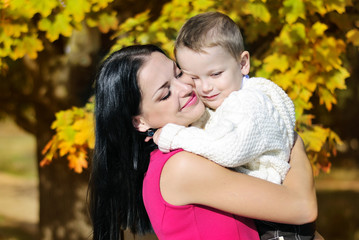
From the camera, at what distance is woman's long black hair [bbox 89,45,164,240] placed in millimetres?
2242

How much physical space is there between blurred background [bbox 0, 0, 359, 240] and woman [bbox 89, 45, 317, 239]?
12.7 inches

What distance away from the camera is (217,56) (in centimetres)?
226

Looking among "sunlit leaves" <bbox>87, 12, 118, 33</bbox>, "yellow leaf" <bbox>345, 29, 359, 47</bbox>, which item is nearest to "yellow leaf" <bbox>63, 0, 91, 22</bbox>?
"sunlit leaves" <bbox>87, 12, 118, 33</bbox>

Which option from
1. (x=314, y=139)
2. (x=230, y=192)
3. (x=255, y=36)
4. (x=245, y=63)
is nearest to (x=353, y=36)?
(x=255, y=36)

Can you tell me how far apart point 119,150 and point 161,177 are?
0.34 meters

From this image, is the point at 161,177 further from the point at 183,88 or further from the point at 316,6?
the point at 316,6

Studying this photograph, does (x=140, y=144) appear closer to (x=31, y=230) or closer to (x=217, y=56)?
(x=217, y=56)

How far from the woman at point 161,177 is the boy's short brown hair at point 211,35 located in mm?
125

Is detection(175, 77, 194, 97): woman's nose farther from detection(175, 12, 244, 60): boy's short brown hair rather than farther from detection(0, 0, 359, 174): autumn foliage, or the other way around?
detection(0, 0, 359, 174): autumn foliage

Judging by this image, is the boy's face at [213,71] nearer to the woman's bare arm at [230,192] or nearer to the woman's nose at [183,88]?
the woman's nose at [183,88]

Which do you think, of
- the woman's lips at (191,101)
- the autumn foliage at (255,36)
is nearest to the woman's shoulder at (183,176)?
the woman's lips at (191,101)

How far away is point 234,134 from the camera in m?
1.95

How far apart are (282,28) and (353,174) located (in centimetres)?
826

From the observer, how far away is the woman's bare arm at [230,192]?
198 cm
